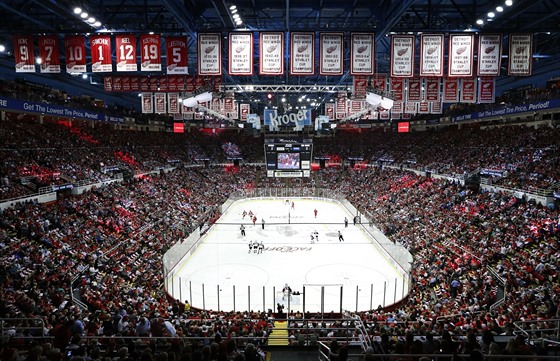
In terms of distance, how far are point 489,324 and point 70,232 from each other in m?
18.7

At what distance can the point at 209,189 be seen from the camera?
41438 mm

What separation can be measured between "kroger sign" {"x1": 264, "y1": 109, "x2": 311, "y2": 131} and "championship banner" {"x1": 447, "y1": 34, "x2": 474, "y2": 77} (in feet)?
65.7

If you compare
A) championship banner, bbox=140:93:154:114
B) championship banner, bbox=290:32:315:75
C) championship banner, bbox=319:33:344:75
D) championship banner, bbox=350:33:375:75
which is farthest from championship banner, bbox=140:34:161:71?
championship banner, bbox=140:93:154:114

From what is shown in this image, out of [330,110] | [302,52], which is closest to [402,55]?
[302,52]

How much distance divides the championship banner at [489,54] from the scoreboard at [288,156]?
24.4 metres

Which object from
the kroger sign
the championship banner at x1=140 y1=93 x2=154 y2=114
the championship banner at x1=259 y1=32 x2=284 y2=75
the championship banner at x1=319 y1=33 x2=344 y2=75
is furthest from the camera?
the kroger sign

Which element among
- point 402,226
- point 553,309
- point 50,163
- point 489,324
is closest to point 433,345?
point 489,324

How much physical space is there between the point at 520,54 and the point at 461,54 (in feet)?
8.20

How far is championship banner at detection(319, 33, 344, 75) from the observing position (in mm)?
12086

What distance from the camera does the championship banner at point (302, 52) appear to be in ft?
39.3

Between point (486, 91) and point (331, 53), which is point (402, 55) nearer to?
point (331, 53)

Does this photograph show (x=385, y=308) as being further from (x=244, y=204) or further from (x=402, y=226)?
(x=244, y=204)

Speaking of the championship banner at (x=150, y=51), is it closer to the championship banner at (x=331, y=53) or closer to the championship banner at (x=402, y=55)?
the championship banner at (x=331, y=53)

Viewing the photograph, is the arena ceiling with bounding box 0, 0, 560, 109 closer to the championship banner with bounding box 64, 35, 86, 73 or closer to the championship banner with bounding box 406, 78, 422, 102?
the championship banner with bounding box 64, 35, 86, 73
